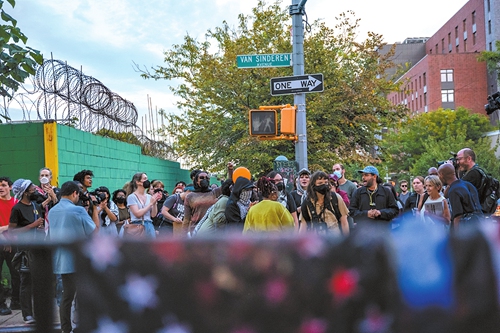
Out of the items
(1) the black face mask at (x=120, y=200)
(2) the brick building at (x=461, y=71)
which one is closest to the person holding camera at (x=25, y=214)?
(1) the black face mask at (x=120, y=200)

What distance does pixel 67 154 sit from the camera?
10797 millimetres

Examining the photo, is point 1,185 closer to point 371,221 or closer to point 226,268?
point 371,221

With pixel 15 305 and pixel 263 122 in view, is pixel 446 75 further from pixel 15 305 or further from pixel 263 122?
pixel 15 305

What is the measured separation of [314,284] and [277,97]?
1968cm

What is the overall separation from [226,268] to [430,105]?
249ft

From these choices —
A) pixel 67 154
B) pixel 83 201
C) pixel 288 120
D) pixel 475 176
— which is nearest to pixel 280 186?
pixel 288 120

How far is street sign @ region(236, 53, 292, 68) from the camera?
36.1 ft

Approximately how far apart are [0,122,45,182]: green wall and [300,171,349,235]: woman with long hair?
5.29 meters

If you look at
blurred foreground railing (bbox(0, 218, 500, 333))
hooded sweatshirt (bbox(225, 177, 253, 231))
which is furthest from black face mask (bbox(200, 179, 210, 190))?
blurred foreground railing (bbox(0, 218, 500, 333))

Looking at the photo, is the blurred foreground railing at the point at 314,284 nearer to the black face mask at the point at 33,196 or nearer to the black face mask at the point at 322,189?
the black face mask at the point at 322,189

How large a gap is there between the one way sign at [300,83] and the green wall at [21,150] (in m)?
4.35

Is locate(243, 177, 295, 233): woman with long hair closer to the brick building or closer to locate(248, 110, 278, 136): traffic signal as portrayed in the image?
locate(248, 110, 278, 136): traffic signal

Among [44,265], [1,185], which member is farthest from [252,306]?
[1,185]

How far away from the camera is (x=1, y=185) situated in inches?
292
